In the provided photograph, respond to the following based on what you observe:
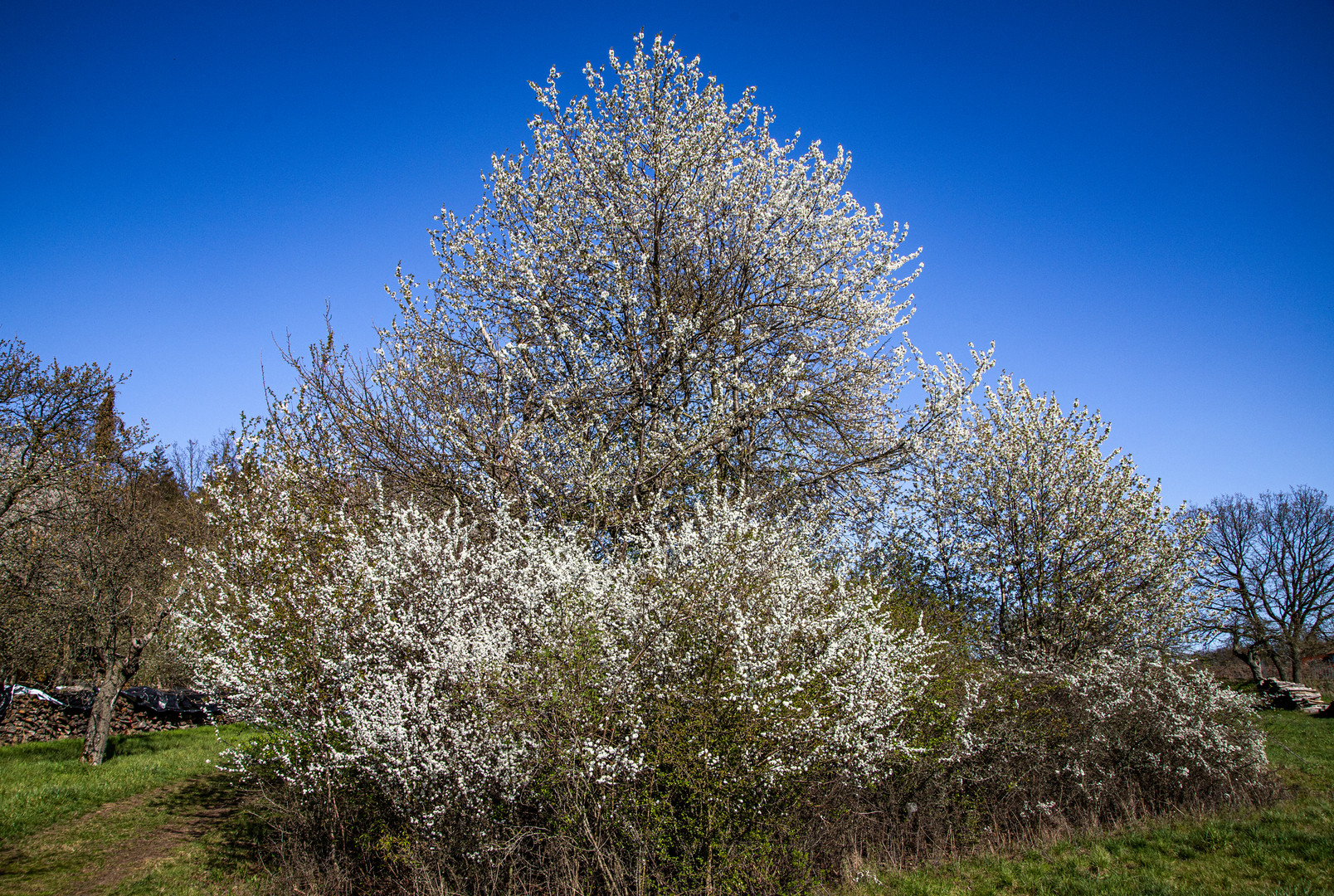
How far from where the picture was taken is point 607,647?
492cm

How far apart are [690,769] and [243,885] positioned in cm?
428

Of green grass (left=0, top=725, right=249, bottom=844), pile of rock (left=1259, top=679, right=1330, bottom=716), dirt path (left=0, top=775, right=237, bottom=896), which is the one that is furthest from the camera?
pile of rock (left=1259, top=679, right=1330, bottom=716)

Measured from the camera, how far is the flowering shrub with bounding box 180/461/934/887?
182 inches

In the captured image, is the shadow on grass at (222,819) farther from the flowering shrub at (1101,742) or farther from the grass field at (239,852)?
the flowering shrub at (1101,742)

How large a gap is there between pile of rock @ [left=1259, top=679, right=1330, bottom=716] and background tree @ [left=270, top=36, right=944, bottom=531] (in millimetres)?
21596

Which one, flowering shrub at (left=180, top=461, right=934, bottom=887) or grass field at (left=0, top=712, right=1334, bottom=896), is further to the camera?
grass field at (left=0, top=712, right=1334, bottom=896)

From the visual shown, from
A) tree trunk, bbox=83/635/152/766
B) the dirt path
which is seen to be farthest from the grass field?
tree trunk, bbox=83/635/152/766

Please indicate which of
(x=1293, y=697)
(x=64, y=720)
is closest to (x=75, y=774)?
(x=64, y=720)

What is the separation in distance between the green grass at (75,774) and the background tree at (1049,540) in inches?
374

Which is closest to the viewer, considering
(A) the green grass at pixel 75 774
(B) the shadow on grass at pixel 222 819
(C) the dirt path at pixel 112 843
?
(C) the dirt path at pixel 112 843

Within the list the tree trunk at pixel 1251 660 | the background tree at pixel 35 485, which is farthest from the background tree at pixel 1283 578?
the background tree at pixel 35 485

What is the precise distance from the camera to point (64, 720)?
53.0ft

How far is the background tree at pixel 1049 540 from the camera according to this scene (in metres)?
9.45

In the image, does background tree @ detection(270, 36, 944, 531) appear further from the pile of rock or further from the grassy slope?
the pile of rock
